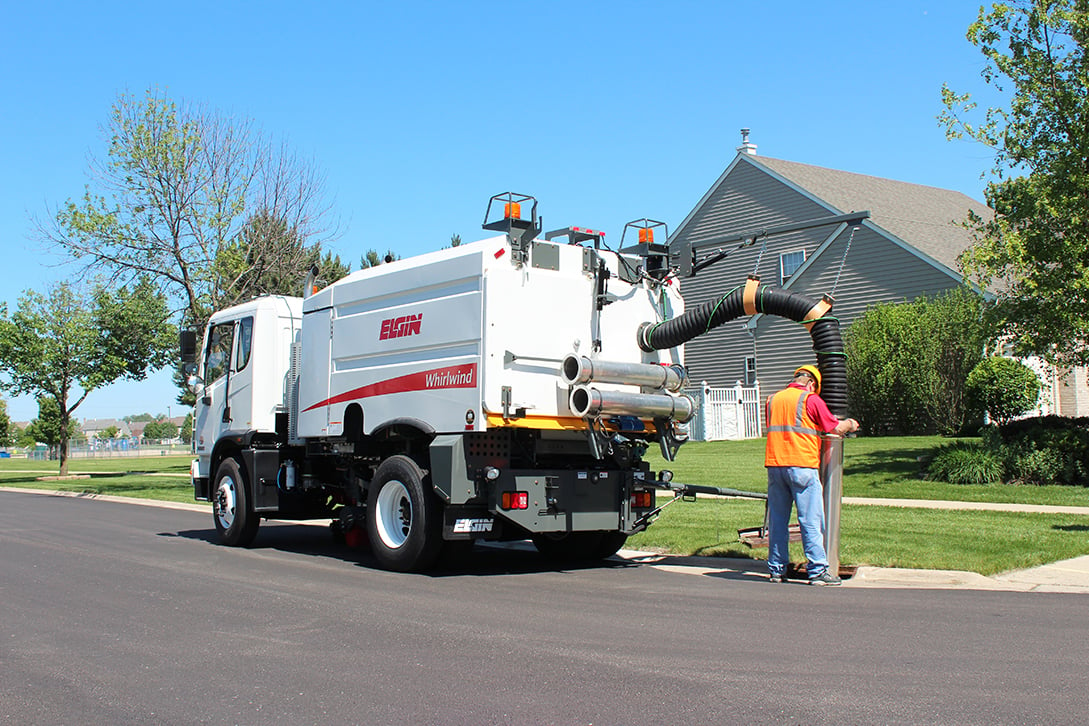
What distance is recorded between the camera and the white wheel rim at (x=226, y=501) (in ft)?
41.3

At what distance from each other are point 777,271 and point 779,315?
78.4 ft

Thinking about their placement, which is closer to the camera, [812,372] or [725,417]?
[812,372]

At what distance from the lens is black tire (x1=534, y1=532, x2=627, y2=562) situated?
10922 millimetres

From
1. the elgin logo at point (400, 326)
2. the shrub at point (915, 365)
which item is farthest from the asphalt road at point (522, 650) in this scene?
the shrub at point (915, 365)

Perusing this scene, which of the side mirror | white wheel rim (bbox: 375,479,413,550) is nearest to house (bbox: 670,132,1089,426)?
the side mirror

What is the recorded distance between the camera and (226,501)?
12734mm

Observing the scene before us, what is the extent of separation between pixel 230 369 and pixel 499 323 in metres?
5.16

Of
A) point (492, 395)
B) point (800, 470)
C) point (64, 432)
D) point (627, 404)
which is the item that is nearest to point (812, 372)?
point (800, 470)

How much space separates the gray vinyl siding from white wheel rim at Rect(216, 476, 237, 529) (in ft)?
59.6

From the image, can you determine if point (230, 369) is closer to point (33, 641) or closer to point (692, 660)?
point (33, 641)

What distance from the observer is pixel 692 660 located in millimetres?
5961

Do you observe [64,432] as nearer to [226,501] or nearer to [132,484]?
[132,484]

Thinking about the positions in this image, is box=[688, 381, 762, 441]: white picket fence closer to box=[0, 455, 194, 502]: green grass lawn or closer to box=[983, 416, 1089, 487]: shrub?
box=[983, 416, 1089, 487]: shrub

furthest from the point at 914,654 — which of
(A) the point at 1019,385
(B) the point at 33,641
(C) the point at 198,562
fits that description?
(A) the point at 1019,385
